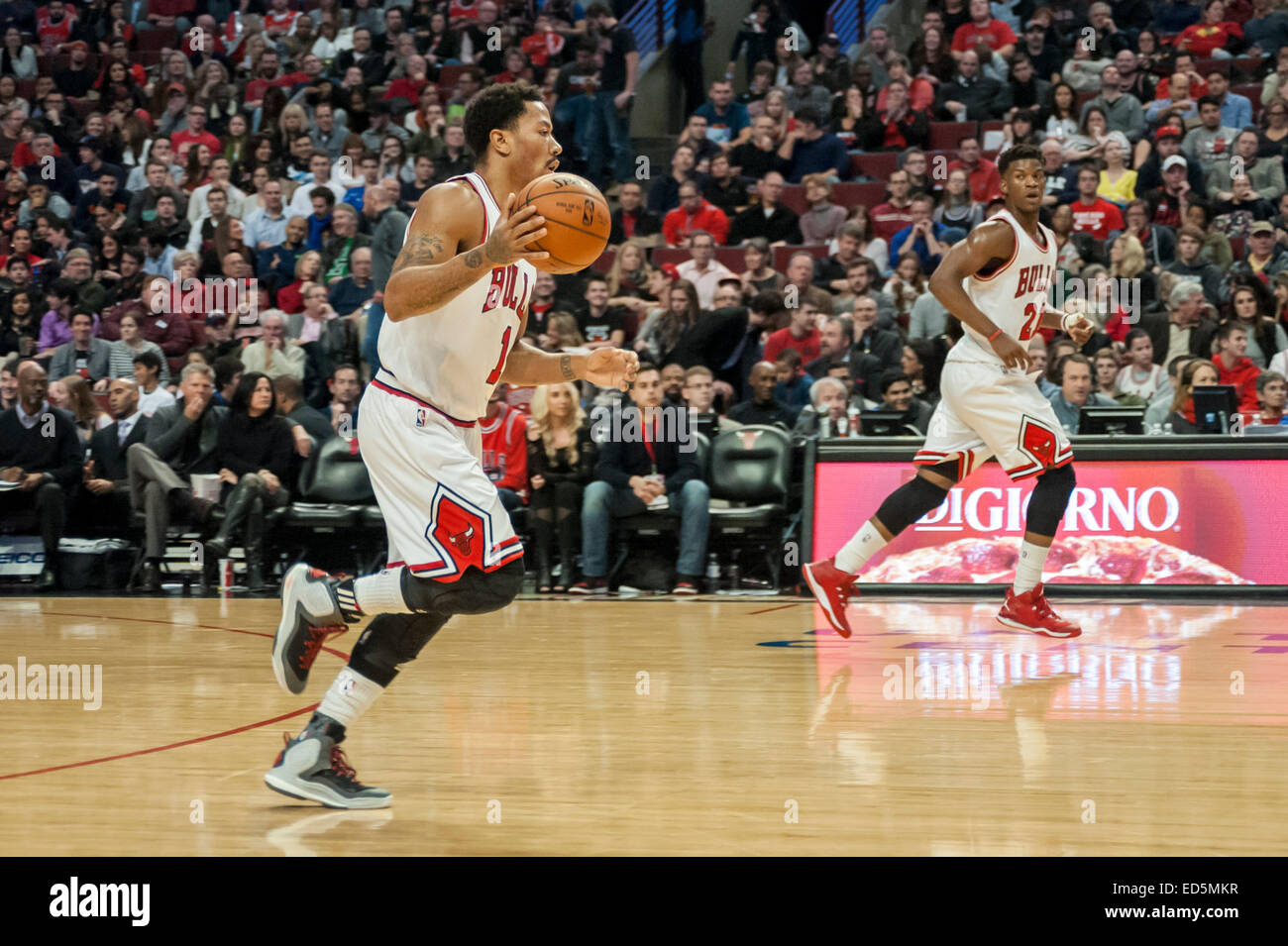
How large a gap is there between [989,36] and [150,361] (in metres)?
8.61

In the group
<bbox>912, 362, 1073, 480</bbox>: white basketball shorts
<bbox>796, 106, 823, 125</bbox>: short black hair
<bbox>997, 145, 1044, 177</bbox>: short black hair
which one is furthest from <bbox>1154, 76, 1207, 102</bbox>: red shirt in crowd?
<bbox>912, 362, 1073, 480</bbox>: white basketball shorts

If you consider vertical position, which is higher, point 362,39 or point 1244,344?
point 362,39

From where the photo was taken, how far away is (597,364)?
4.15 m

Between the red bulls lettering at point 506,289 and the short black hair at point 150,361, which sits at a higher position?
the short black hair at point 150,361

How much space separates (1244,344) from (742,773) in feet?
23.8

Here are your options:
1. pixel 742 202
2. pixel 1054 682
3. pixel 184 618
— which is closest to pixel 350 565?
pixel 184 618

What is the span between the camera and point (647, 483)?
10016 millimetres

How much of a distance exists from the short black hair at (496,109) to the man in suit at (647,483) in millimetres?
5864

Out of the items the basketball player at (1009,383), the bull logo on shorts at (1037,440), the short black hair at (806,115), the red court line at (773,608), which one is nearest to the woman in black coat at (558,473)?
the red court line at (773,608)

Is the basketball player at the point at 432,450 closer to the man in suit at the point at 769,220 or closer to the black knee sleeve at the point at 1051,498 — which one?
the black knee sleeve at the point at 1051,498

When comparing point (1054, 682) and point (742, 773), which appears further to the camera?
point (1054, 682)

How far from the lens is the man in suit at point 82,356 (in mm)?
12883
